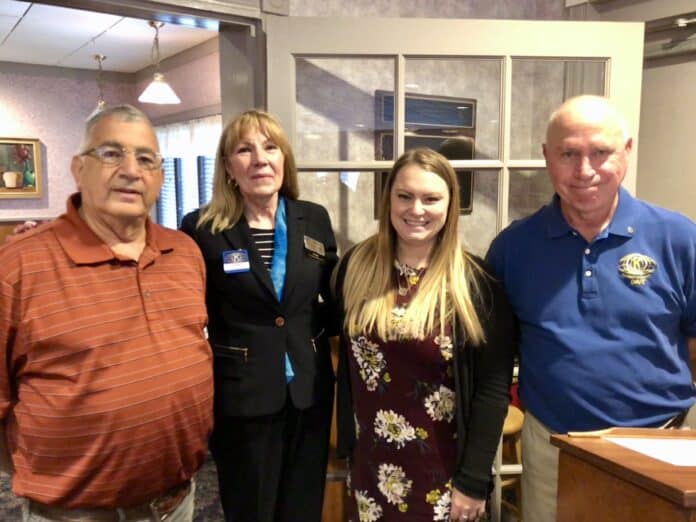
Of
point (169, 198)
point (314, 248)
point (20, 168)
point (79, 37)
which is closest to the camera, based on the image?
point (314, 248)

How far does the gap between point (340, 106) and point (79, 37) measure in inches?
173

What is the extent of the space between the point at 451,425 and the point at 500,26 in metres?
1.23

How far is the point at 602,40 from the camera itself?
1.88 m

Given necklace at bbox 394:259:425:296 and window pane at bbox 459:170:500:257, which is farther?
window pane at bbox 459:170:500:257

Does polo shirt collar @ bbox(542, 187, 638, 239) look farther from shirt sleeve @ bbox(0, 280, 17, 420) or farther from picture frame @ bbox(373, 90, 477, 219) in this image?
shirt sleeve @ bbox(0, 280, 17, 420)

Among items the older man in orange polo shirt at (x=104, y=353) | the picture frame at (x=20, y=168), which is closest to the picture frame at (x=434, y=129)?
the older man in orange polo shirt at (x=104, y=353)

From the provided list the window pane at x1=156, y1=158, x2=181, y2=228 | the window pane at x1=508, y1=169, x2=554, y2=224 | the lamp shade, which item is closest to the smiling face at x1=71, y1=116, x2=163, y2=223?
the window pane at x1=508, y1=169, x2=554, y2=224

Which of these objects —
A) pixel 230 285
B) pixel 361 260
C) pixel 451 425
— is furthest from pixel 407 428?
pixel 230 285

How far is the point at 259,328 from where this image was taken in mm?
1532

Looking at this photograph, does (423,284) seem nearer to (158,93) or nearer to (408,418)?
(408,418)

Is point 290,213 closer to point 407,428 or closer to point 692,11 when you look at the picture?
Answer: point 407,428

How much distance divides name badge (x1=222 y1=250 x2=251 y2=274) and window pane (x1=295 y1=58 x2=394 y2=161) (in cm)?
47

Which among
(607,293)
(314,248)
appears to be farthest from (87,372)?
(607,293)

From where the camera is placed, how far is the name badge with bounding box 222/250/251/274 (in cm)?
152
